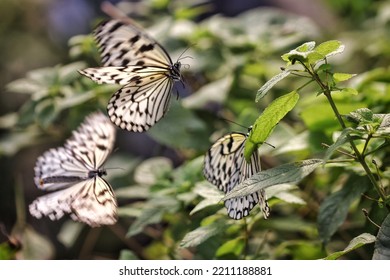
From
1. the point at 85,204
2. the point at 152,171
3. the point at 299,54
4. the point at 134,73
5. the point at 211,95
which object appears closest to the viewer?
the point at 299,54

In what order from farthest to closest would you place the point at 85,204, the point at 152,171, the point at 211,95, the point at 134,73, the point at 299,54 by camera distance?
the point at 211,95 < the point at 152,171 < the point at 134,73 < the point at 85,204 < the point at 299,54

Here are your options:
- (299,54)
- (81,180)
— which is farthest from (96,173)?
(299,54)

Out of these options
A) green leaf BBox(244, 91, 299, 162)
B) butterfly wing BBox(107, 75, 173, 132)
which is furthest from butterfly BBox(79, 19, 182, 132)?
green leaf BBox(244, 91, 299, 162)

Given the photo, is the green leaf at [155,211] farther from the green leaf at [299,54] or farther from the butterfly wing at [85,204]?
the green leaf at [299,54]

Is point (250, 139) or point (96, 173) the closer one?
point (250, 139)

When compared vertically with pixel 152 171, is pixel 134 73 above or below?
above

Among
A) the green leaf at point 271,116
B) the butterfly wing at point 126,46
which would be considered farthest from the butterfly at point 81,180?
the green leaf at point 271,116

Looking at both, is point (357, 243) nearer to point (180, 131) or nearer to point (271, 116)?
point (271, 116)

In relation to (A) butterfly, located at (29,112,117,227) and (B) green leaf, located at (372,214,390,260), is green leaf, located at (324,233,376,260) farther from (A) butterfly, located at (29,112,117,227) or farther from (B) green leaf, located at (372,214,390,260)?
(A) butterfly, located at (29,112,117,227)
